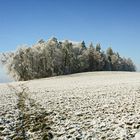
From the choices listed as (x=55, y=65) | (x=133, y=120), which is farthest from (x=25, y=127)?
(x=55, y=65)

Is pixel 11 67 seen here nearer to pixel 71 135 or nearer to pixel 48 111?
pixel 48 111

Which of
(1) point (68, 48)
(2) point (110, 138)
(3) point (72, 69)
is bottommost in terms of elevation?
(2) point (110, 138)

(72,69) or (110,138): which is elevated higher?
(72,69)

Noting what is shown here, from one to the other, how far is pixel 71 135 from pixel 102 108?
5938 millimetres

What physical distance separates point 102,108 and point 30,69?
2728 inches

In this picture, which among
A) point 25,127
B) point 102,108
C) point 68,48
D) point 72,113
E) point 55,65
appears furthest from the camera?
point 68,48

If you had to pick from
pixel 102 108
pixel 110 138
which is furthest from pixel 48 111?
pixel 110 138

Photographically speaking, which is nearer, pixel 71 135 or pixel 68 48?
pixel 71 135

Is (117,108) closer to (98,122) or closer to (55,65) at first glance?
(98,122)

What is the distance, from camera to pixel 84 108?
1633 centimetres

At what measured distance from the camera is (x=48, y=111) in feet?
50.9

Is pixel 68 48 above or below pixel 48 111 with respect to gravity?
above

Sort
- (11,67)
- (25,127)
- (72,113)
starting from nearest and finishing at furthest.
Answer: (25,127)
(72,113)
(11,67)

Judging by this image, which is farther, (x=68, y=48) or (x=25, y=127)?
(x=68, y=48)
